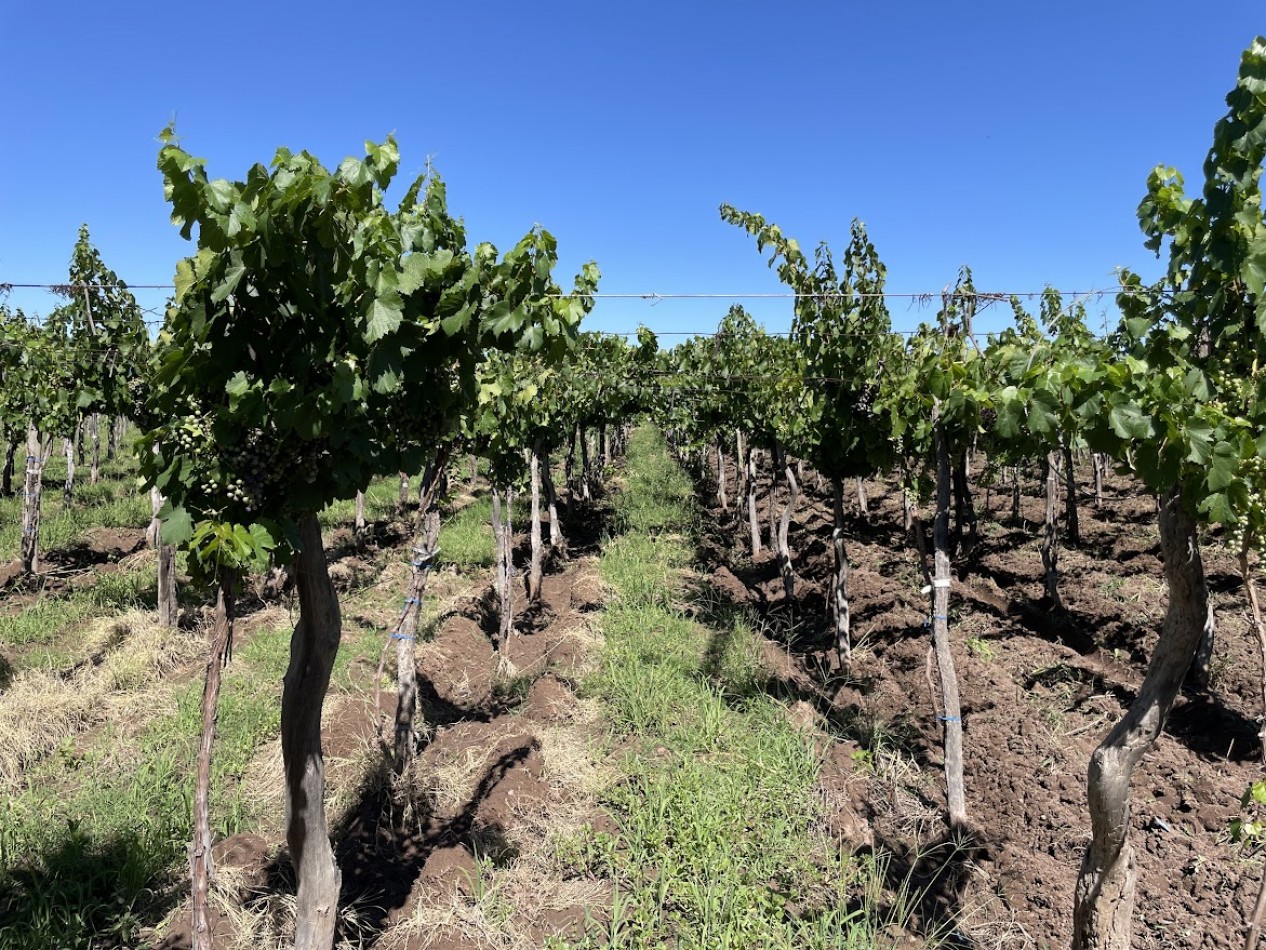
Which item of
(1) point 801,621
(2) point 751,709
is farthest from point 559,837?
(1) point 801,621

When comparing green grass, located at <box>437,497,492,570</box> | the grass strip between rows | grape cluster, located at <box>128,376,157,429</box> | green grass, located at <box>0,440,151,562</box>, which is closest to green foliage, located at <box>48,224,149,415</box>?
grape cluster, located at <box>128,376,157,429</box>

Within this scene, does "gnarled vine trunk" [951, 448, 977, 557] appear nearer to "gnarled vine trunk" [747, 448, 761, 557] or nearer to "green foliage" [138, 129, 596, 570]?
"gnarled vine trunk" [747, 448, 761, 557]

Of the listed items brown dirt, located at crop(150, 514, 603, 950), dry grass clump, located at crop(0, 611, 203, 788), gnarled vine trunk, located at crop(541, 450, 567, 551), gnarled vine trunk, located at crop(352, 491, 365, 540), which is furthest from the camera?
gnarled vine trunk, located at crop(352, 491, 365, 540)

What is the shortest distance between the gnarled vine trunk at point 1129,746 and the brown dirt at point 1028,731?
998mm

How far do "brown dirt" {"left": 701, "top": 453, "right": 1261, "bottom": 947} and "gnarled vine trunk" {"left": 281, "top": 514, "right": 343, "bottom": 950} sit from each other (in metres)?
2.92

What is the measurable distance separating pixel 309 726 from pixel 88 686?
5.13 m

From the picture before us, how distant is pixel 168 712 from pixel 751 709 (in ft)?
15.5

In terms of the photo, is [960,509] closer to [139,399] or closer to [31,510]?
[139,399]

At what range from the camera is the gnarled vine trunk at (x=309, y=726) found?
277 centimetres

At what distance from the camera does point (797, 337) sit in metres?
6.25

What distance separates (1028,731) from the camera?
570 cm

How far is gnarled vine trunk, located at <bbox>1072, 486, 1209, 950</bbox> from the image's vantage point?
2.69m

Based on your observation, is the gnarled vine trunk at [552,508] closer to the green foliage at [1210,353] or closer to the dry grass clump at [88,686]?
the dry grass clump at [88,686]

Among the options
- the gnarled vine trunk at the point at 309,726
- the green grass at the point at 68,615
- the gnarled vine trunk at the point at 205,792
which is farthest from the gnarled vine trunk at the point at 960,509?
the green grass at the point at 68,615
